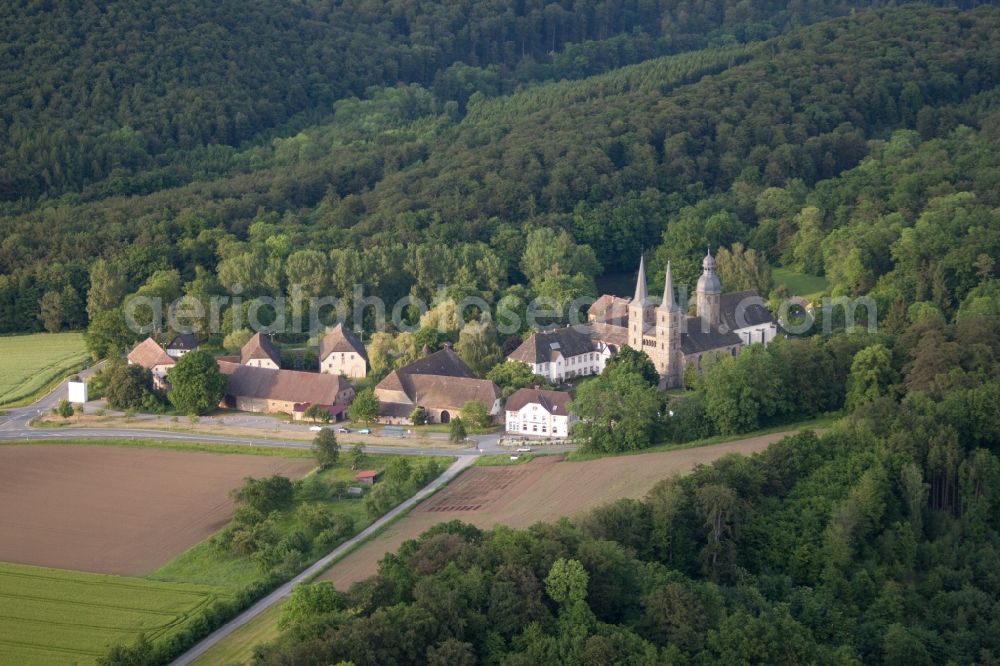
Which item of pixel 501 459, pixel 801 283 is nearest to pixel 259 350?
pixel 501 459

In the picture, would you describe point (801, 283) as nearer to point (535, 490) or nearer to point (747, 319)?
point (747, 319)

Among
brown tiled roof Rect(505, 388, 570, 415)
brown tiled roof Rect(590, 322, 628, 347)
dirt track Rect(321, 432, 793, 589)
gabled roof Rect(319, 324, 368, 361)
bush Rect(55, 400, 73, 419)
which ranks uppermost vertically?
gabled roof Rect(319, 324, 368, 361)

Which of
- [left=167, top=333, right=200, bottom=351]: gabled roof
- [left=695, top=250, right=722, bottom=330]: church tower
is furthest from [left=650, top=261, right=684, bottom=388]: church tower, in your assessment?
[left=167, top=333, right=200, bottom=351]: gabled roof

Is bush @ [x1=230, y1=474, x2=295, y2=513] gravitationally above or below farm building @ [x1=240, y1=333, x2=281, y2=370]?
below

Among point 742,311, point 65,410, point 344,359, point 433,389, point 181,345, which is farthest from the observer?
point 742,311

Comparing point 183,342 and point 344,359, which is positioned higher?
point 183,342

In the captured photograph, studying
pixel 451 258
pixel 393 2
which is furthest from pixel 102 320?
pixel 393 2

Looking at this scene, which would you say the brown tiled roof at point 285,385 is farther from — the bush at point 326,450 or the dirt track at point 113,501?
the bush at point 326,450

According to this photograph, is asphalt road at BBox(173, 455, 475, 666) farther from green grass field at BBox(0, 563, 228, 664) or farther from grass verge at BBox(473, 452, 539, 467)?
green grass field at BBox(0, 563, 228, 664)

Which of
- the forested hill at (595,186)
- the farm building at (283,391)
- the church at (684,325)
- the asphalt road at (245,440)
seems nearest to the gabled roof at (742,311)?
the church at (684,325)
